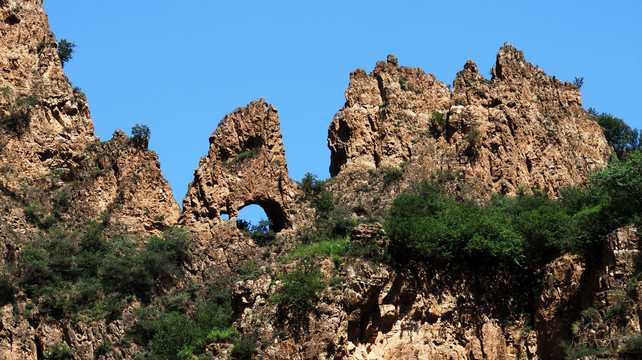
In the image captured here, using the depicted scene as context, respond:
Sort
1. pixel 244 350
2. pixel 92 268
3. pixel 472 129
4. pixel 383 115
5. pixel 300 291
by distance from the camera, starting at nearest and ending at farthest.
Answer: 1. pixel 244 350
2. pixel 300 291
3. pixel 92 268
4. pixel 472 129
5. pixel 383 115

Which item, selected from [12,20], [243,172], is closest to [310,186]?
[243,172]

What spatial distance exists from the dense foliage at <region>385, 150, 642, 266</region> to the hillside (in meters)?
Answer: 0.10

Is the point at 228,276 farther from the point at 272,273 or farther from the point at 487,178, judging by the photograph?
the point at 487,178

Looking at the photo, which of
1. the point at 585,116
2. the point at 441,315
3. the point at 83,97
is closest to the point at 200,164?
the point at 83,97

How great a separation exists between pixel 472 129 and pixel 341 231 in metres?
10.9

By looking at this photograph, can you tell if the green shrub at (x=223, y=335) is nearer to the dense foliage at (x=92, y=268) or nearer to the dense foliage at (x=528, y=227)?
the dense foliage at (x=92, y=268)

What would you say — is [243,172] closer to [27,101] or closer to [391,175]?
[391,175]

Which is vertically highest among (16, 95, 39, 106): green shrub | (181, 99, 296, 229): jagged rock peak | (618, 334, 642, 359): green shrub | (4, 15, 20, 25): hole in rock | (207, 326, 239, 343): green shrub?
(4, 15, 20, 25): hole in rock

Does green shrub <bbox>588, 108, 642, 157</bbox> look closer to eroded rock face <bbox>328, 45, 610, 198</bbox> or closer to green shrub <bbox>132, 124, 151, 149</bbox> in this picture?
eroded rock face <bbox>328, 45, 610, 198</bbox>

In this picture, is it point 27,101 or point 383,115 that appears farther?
point 383,115

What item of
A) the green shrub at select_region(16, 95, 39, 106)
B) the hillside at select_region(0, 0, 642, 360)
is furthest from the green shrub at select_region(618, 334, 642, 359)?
the green shrub at select_region(16, 95, 39, 106)

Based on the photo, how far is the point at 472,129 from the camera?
238 ft

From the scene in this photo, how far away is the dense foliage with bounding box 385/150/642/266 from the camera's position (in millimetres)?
55438

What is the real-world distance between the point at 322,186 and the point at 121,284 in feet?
43.8
